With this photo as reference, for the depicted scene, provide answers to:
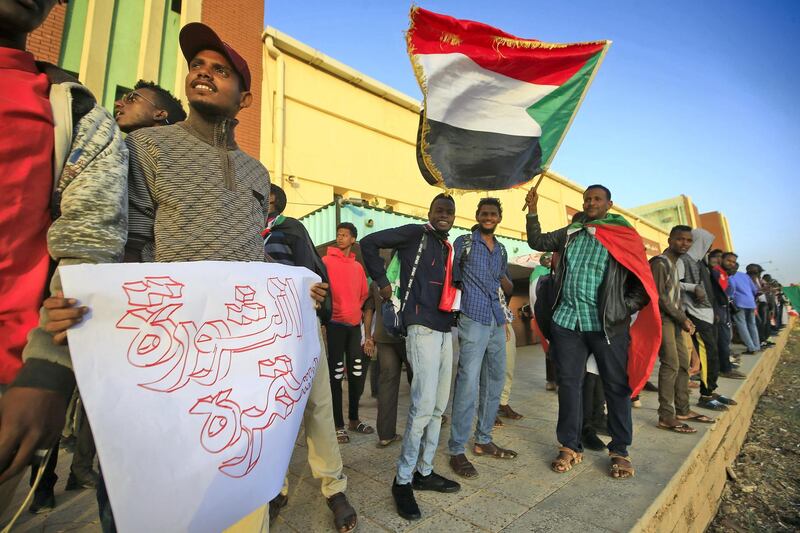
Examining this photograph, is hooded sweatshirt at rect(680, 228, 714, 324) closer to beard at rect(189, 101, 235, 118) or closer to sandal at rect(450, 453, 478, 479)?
sandal at rect(450, 453, 478, 479)

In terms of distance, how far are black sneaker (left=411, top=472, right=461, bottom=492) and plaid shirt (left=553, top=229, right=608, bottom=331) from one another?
1565 millimetres

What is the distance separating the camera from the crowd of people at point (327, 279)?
0.91 meters

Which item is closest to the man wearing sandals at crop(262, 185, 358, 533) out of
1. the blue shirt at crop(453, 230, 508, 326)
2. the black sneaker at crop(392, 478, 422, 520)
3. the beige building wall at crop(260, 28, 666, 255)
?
the black sneaker at crop(392, 478, 422, 520)

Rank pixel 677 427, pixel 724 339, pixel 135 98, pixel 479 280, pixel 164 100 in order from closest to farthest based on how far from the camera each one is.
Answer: pixel 135 98
pixel 164 100
pixel 479 280
pixel 677 427
pixel 724 339

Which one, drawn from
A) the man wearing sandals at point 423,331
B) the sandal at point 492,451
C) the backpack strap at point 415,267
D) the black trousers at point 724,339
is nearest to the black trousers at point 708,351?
the black trousers at point 724,339

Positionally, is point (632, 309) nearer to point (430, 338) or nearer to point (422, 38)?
point (430, 338)

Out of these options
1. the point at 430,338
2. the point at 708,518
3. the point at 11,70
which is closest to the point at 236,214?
the point at 11,70

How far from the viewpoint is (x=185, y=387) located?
1098mm

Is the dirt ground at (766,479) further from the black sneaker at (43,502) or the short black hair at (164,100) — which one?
the short black hair at (164,100)

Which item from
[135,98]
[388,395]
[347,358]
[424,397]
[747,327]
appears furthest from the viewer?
[747,327]

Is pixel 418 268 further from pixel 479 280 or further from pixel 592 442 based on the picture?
pixel 592 442

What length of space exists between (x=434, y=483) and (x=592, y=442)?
1.82 meters

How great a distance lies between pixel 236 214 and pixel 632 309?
10.3ft

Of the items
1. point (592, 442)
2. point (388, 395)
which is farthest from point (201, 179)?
point (592, 442)
